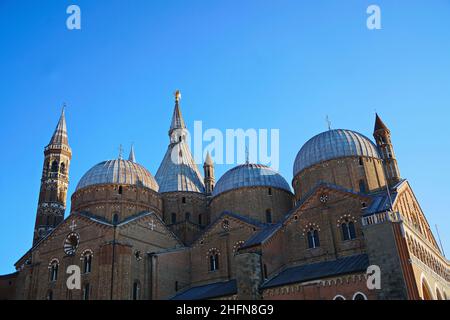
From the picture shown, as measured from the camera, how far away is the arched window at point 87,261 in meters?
32.5

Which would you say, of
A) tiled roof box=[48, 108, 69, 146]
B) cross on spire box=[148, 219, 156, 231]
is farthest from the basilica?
tiled roof box=[48, 108, 69, 146]

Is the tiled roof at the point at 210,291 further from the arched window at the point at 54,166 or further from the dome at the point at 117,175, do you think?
the arched window at the point at 54,166

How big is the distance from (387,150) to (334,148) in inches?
160

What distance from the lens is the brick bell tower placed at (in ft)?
149

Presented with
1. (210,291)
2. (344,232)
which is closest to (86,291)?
(210,291)

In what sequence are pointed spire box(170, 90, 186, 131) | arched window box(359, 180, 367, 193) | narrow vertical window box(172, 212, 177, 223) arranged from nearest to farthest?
1. arched window box(359, 180, 367, 193)
2. narrow vertical window box(172, 212, 177, 223)
3. pointed spire box(170, 90, 186, 131)

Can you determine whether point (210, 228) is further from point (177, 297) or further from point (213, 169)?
point (213, 169)

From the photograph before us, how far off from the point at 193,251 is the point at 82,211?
9.65 meters

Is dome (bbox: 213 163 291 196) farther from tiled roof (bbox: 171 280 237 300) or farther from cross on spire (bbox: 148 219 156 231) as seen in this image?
tiled roof (bbox: 171 280 237 300)

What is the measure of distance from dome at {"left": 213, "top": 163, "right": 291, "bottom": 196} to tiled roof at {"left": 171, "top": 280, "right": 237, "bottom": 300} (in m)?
9.06

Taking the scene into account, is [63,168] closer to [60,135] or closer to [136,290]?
[60,135]

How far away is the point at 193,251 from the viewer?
36.4 meters
